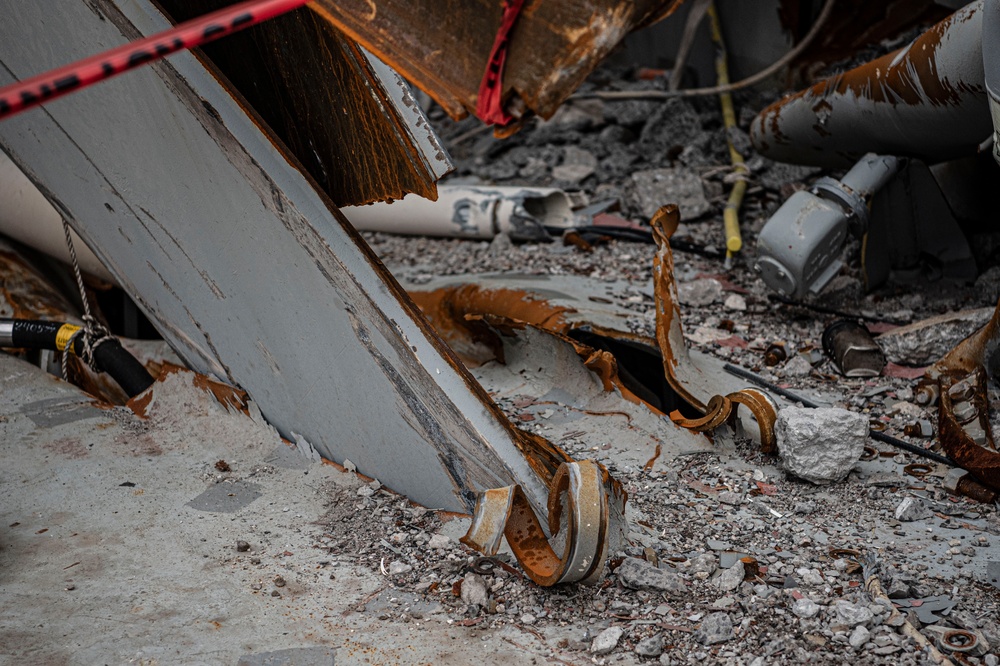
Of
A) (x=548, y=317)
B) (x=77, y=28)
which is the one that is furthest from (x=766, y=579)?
(x=77, y=28)

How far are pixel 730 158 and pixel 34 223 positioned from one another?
158 inches

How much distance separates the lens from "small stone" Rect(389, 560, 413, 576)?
6.29 feet

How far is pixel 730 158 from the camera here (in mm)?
5656

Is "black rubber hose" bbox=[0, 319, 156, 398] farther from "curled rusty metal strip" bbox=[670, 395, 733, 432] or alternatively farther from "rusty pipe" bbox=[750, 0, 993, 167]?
"rusty pipe" bbox=[750, 0, 993, 167]

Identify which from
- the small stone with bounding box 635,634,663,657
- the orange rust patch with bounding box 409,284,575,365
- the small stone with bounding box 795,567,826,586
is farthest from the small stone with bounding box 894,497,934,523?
the orange rust patch with bounding box 409,284,575,365

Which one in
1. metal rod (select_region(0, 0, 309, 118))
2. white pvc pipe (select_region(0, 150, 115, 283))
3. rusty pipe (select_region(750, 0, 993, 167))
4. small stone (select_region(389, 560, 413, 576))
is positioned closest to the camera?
metal rod (select_region(0, 0, 309, 118))

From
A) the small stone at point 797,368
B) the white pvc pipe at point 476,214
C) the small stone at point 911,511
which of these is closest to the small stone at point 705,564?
the small stone at point 911,511

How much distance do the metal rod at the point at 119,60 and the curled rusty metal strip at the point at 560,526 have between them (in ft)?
3.43

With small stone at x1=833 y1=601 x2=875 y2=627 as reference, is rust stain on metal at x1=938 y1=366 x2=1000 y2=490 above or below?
below

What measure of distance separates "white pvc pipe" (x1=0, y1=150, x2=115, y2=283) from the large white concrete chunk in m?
2.81

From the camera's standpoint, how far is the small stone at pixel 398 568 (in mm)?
1917

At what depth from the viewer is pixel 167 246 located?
239cm

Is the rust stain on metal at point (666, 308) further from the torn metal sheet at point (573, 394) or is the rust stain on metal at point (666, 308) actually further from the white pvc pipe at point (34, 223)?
the white pvc pipe at point (34, 223)

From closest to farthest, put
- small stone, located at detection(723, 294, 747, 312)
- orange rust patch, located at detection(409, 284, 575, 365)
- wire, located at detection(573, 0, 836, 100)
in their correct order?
1. orange rust patch, located at detection(409, 284, 575, 365)
2. small stone, located at detection(723, 294, 747, 312)
3. wire, located at detection(573, 0, 836, 100)
